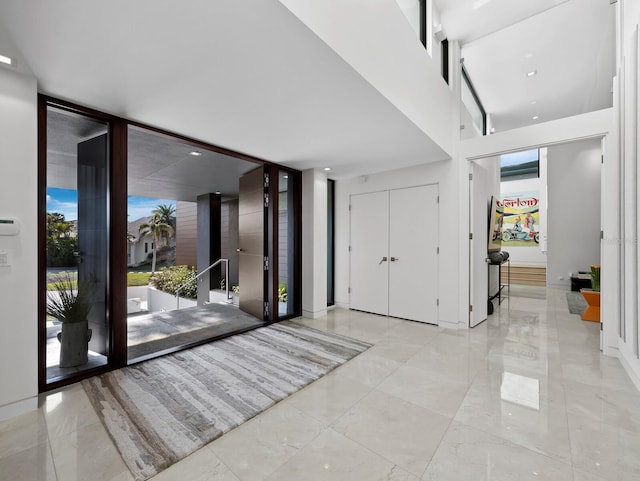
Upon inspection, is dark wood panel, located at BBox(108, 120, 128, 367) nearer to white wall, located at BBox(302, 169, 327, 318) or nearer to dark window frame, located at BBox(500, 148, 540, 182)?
white wall, located at BBox(302, 169, 327, 318)

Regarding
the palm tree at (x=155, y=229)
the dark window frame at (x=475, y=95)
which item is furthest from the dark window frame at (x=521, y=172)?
the palm tree at (x=155, y=229)

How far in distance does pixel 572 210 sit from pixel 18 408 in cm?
1032

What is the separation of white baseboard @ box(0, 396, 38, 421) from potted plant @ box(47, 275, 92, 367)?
54 centimetres

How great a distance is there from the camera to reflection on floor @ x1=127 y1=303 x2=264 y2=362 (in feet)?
11.5

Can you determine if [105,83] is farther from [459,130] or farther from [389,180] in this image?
[459,130]

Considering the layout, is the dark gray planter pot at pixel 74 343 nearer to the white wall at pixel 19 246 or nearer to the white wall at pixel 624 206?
the white wall at pixel 19 246

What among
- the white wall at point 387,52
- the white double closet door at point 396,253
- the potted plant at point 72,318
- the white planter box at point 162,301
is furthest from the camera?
the white planter box at point 162,301

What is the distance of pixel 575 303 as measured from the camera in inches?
226

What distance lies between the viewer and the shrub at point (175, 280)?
818cm

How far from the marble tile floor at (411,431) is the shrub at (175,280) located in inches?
236

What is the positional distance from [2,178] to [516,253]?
1160 cm

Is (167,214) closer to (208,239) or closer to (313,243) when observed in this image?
(208,239)

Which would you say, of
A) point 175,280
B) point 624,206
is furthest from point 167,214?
point 624,206

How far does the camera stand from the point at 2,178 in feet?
6.71
